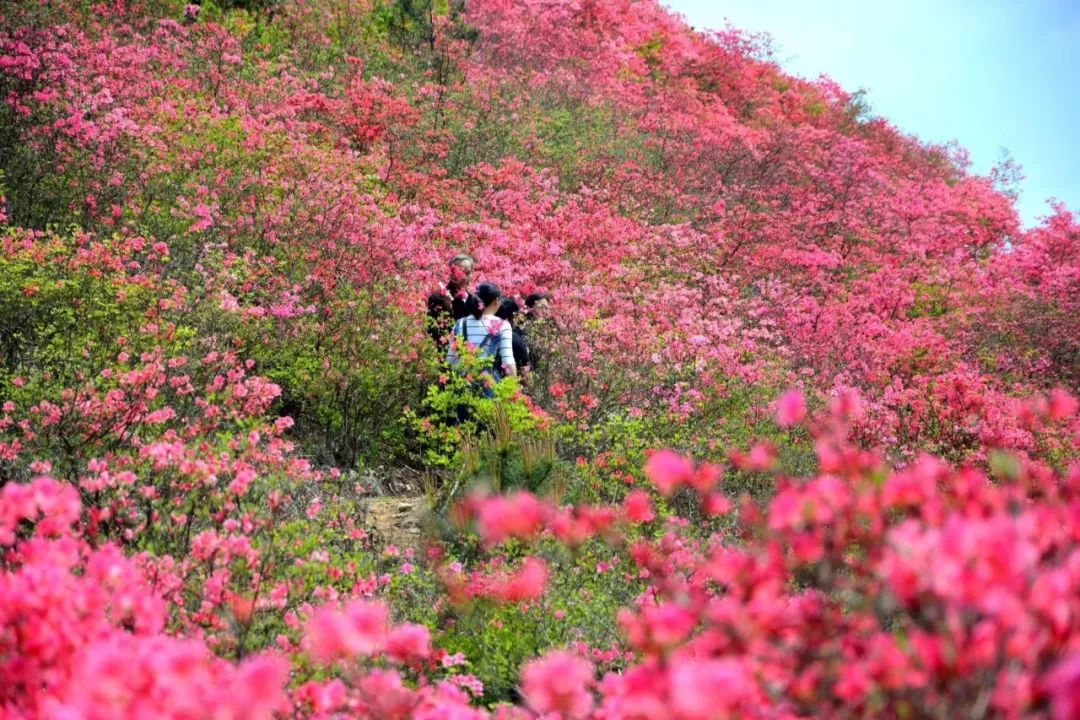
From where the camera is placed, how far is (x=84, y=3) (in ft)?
44.8

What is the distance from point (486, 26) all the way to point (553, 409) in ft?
53.1

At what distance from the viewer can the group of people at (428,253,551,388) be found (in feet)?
25.1

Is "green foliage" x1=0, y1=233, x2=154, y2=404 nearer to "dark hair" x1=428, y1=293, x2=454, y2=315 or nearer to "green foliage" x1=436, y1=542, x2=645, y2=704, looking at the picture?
"dark hair" x1=428, y1=293, x2=454, y2=315

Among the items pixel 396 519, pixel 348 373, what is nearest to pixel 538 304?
pixel 348 373

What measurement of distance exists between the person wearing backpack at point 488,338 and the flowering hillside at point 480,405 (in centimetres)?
29

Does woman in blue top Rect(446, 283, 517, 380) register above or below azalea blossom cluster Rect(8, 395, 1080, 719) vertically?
below


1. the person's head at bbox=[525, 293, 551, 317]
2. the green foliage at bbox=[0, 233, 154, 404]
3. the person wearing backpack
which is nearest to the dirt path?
the person wearing backpack

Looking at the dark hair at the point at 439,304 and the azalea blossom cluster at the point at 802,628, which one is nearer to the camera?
the azalea blossom cluster at the point at 802,628

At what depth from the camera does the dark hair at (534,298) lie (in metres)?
9.70

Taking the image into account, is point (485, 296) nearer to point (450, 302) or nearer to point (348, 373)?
point (450, 302)

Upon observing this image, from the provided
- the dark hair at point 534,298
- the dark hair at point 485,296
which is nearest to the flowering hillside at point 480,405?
the dark hair at point 534,298

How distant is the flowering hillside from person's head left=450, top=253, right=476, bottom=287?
489 millimetres

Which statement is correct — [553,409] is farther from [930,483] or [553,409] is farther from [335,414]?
[930,483]

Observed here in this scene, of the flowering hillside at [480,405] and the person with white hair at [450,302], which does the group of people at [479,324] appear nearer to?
the person with white hair at [450,302]
